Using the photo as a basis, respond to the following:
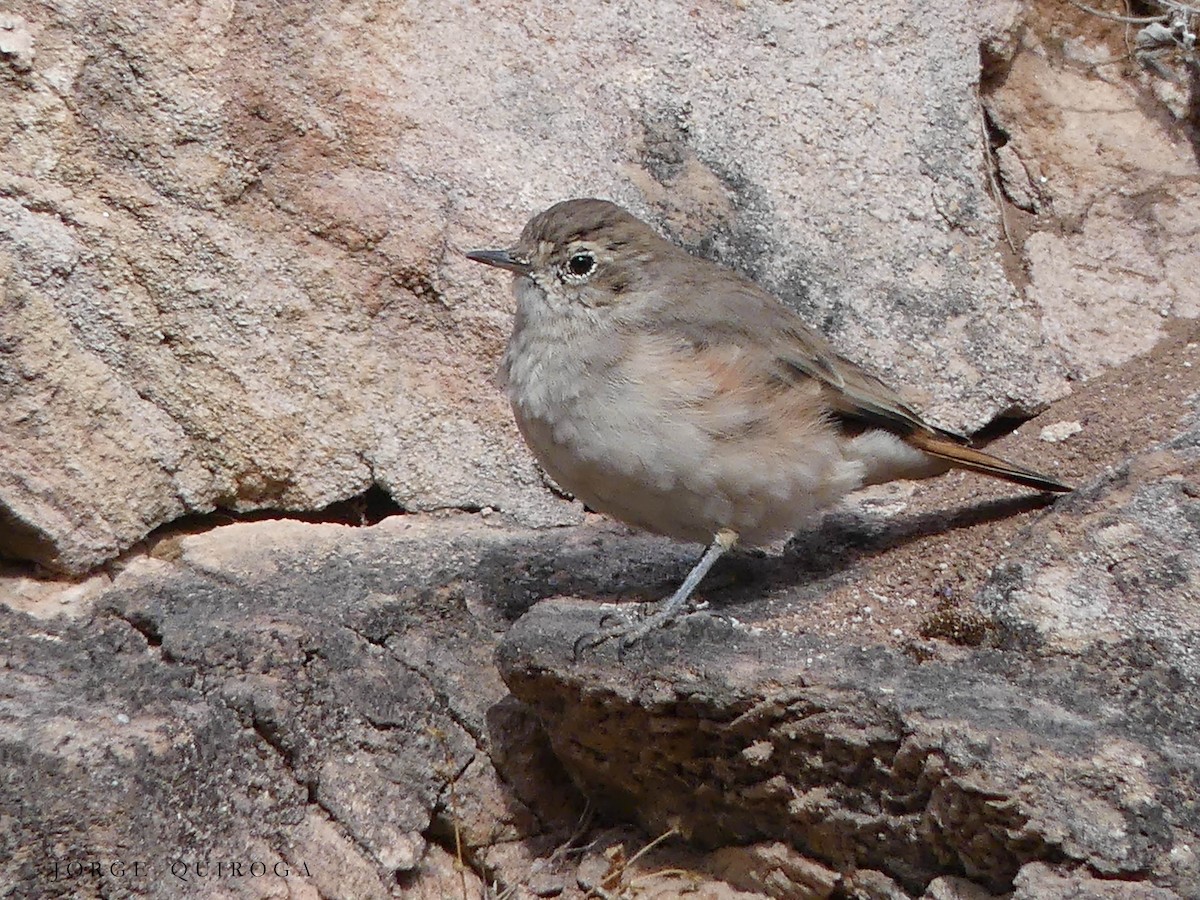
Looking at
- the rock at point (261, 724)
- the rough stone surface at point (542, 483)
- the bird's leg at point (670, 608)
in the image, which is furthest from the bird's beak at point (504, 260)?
the bird's leg at point (670, 608)

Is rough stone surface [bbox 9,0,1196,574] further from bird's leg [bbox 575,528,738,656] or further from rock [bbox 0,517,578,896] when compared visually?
bird's leg [bbox 575,528,738,656]

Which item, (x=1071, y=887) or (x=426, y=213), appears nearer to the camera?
(x=1071, y=887)

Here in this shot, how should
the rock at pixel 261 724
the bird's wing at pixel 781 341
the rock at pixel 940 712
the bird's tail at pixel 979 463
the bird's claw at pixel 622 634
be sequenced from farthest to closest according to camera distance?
the bird's tail at pixel 979 463
the bird's wing at pixel 781 341
the bird's claw at pixel 622 634
the rock at pixel 261 724
the rock at pixel 940 712

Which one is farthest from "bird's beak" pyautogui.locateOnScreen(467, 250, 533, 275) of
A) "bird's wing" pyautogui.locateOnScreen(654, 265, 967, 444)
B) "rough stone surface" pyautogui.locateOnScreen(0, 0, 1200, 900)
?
"rough stone surface" pyautogui.locateOnScreen(0, 0, 1200, 900)

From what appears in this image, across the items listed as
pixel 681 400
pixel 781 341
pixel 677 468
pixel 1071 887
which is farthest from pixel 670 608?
pixel 1071 887

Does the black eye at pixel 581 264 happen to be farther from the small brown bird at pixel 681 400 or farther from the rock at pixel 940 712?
the rock at pixel 940 712

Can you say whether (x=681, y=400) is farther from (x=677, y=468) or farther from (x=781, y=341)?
(x=781, y=341)
